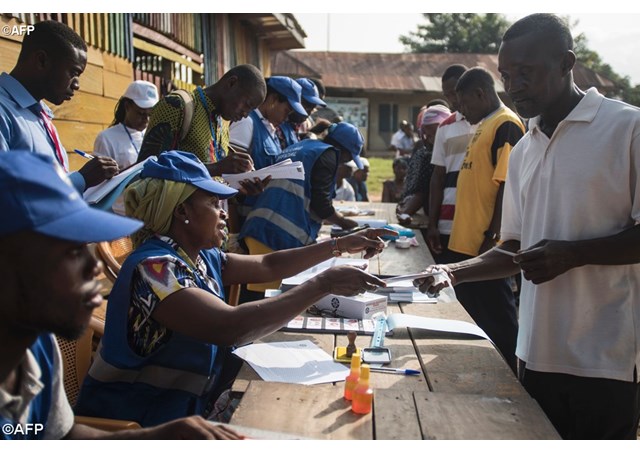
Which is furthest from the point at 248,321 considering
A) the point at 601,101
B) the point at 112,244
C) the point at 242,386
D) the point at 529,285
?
the point at 112,244

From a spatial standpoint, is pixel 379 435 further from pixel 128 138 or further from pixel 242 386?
pixel 128 138

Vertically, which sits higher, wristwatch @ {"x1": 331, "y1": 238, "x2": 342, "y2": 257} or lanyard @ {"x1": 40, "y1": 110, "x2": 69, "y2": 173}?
lanyard @ {"x1": 40, "y1": 110, "x2": 69, "y2": 173}

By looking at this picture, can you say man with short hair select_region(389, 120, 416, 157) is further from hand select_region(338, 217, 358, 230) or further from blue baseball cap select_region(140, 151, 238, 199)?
blue baseball cap select_region(140, 151, 238, 199)

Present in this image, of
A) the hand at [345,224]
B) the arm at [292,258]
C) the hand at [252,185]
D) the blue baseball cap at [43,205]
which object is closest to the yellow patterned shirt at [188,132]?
the hand at [252,185]

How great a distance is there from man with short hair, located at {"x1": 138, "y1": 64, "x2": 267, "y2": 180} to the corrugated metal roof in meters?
16.6

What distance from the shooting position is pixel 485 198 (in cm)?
400

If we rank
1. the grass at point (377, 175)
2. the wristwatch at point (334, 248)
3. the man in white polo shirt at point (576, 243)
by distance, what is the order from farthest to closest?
the grass at point (377, 175) → the wristwatch at point (334, 248) → the man in white polo shirt at point (576, 243)

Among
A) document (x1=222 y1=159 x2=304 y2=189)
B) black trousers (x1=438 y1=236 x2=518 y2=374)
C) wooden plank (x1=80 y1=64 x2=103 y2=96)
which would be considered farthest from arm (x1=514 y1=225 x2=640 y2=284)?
wooden plank (x1=80 y1=64 x2=103 y2=96)

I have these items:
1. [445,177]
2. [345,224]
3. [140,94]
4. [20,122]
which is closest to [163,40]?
[140,94]

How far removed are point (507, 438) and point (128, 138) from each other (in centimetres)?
376

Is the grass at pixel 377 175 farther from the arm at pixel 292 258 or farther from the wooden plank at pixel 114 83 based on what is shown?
the arm at pixel 292 258

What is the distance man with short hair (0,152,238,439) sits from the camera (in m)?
1.12

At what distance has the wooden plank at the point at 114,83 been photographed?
4.95 meters

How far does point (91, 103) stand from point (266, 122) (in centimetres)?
145
